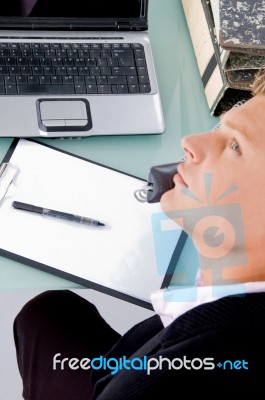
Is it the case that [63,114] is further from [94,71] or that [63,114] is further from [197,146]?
[197,146]

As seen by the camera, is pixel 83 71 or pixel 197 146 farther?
pixel 83 71

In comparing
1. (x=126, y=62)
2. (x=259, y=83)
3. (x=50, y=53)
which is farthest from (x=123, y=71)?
(x=259, y=83)

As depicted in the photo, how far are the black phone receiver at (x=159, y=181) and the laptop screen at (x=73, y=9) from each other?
0.27 meters

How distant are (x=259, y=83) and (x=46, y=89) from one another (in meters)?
0.32

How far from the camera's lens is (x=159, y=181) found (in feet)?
2.77

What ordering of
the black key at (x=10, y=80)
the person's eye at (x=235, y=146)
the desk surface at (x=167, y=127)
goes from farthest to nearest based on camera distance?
the black key at (x=10, y=80) < the desk surface at (x=167, y=127) < the person's eye at (x=235, y=146)

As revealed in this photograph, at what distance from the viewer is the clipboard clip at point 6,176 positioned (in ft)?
2.76

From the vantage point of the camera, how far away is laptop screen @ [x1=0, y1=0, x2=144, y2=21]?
36.1 inches

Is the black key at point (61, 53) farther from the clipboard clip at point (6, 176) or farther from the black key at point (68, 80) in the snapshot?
the clipboard clip at point (6, 176)

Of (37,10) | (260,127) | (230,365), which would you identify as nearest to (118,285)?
(230,365)

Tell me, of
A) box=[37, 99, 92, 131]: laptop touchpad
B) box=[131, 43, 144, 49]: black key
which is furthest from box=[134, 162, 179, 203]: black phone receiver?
box=[131, 43, 144, 49]: black key

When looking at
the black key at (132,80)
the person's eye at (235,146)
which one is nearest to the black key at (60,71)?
the black key at (132,80)

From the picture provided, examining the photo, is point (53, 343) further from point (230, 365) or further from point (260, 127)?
point (260, 127)

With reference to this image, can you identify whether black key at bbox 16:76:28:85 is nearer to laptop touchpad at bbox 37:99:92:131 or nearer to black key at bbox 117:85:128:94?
laptop touchpad at bbox 37:99:92:131
